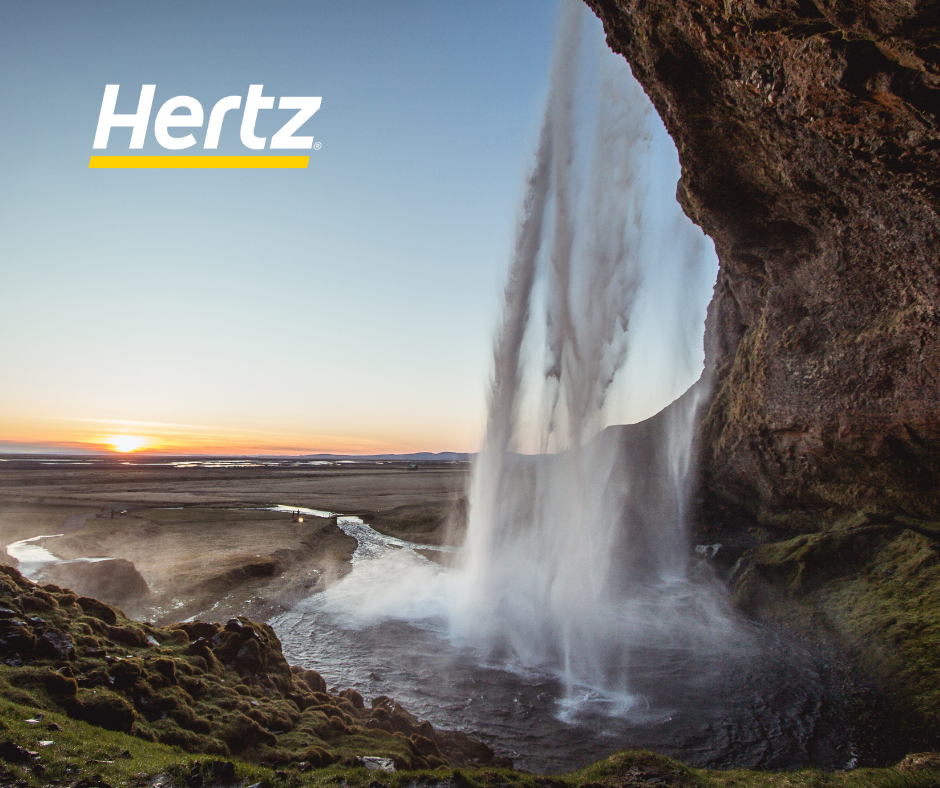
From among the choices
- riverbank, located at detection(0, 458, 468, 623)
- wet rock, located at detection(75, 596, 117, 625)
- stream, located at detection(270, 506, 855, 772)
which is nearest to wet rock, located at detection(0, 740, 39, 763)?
wet rock, located at detection(75, 596, 117, 625)

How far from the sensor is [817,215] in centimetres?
1588

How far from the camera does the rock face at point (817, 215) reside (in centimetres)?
893

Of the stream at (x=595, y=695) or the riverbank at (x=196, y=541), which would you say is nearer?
the stream at (x=595, y=695)

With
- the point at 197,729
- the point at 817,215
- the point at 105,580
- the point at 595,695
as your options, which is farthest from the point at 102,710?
the point at 817,215

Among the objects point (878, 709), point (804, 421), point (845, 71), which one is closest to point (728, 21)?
point (845, 71)

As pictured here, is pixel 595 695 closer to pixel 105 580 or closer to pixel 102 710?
pixel 102 710

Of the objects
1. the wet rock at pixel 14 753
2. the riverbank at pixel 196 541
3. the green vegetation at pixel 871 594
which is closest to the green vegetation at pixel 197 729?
the wet rock at pixel 14 753

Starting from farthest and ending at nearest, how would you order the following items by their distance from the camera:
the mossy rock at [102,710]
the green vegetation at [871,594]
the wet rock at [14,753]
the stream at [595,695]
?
1. the green vegetation at [871,594]
2. the stream at [595,695]
3. the mossy rock at [102,710]
4. the wet rock at [14,753]

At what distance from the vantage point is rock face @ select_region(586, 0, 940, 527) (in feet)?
29.3

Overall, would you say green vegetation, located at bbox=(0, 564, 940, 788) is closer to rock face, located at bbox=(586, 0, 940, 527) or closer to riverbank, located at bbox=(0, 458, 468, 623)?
riverbank, located at bbox=(0, 458, 468, 623)

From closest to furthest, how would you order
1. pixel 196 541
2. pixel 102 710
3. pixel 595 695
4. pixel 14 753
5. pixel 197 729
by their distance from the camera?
1. pixel 14 753
2. pixel 102 710
3. pixel 197 729
4. pixel 595 695
5. pixel 196 541

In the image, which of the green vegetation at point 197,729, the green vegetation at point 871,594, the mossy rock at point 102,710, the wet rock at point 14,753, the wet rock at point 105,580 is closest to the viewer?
the wet rock at point 14,753

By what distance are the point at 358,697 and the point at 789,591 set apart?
50.5 ft

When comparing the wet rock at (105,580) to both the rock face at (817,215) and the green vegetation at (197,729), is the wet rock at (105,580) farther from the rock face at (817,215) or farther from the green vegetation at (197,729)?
the rock face at (817,215)
